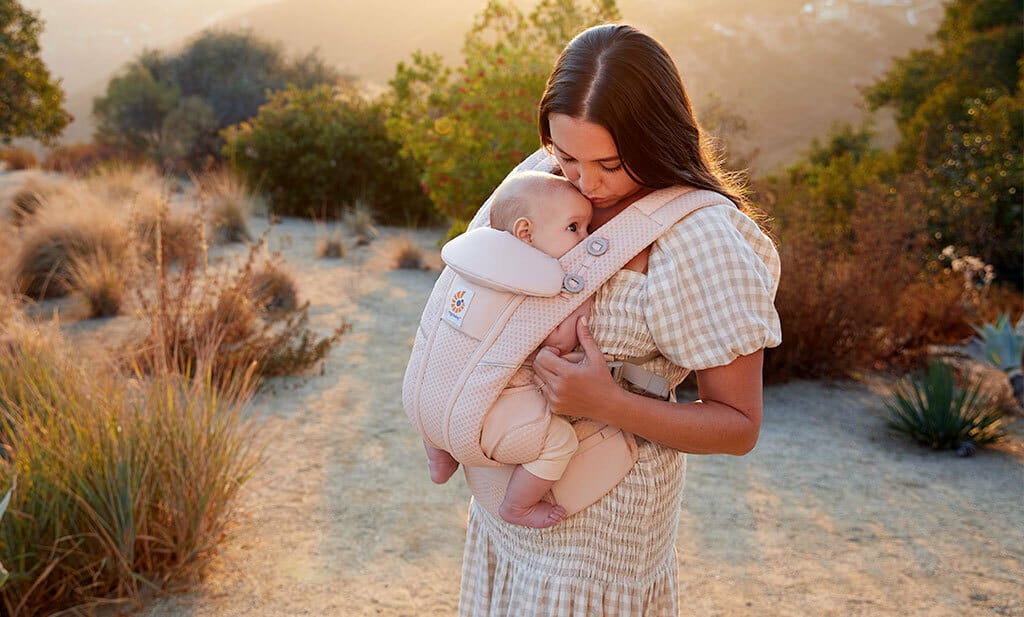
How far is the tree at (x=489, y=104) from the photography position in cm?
908

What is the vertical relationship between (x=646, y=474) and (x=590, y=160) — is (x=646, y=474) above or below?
below

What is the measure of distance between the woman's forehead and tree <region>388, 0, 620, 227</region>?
7.37 metres

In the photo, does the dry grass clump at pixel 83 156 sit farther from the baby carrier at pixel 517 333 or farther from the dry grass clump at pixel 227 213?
the baby carrier at pixel 517 333

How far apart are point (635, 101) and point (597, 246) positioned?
0.87 ft

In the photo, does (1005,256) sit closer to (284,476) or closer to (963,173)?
(963,173)

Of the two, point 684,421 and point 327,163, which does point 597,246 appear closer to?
point 684,421

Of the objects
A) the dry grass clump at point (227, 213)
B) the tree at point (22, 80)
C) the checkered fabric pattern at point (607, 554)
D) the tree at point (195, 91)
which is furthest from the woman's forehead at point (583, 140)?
the tree at point (195, 91)

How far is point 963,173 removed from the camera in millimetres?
9781

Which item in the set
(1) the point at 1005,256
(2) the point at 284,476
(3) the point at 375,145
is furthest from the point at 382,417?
(3) the point at 375,145

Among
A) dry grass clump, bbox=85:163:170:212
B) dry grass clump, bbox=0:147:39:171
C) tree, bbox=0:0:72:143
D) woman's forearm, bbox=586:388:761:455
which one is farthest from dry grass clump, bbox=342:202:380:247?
woman's forearm, bbox=586:388:761:455

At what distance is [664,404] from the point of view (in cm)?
146

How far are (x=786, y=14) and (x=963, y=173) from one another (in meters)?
54.9

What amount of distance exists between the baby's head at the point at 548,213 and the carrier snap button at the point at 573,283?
0.07 metres

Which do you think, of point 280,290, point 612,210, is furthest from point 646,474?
point 280,290
